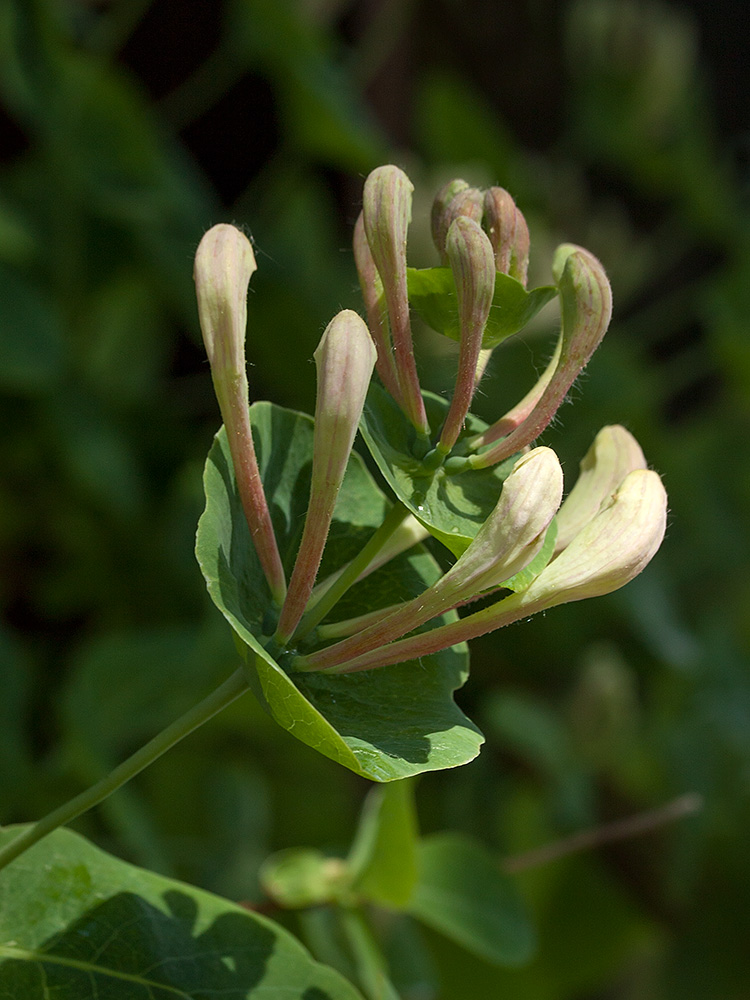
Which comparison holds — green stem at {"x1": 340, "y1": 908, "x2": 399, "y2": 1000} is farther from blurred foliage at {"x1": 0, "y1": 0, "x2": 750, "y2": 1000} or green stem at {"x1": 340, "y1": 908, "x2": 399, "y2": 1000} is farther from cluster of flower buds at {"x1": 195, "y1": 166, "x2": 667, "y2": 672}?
cluster of flower buds at {"x1": 195, "y1": 166, "x2": 667, "y2": 672}

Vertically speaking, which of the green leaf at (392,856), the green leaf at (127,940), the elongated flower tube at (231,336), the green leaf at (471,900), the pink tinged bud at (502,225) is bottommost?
the green leaf at (471,900)

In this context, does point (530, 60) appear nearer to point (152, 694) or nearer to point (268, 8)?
point (268, 8)

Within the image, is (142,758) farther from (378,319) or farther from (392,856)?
(392,856)

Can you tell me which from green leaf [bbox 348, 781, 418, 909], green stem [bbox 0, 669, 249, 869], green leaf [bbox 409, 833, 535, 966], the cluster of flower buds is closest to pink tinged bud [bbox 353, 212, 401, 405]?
the cluster of flower buds

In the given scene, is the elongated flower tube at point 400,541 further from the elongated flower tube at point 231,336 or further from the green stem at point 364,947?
the green stem at point 364,947

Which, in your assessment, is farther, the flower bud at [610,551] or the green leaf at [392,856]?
the green leaf at [392,856]

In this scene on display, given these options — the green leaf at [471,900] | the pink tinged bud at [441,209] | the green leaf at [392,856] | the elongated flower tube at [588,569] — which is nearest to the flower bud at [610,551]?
the elongated flower tube at [588,569]
